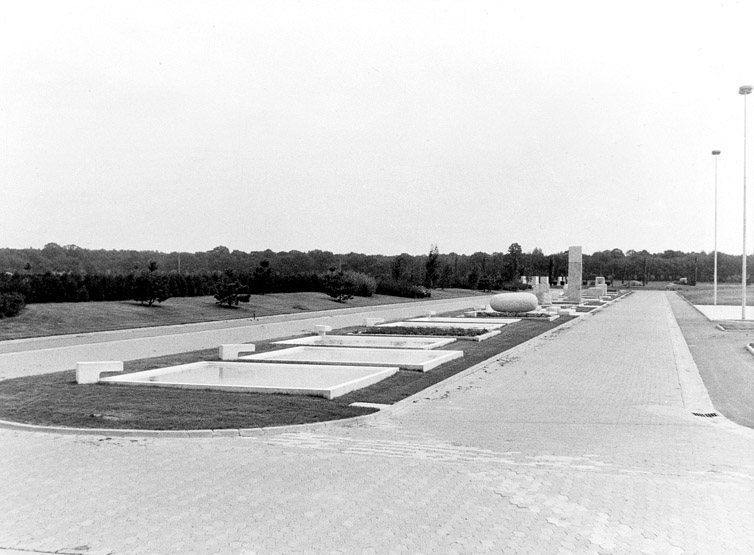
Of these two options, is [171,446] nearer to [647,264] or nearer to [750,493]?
[750,493]

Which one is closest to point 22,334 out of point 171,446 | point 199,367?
point 199,367

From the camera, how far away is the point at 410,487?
595cm

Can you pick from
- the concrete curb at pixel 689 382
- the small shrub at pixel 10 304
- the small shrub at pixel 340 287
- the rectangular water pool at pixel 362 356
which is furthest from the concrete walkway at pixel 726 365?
the small shrub at pixel 340 287

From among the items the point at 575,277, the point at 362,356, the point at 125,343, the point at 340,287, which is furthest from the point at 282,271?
the point at 362,356

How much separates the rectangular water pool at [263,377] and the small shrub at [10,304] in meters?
12.6

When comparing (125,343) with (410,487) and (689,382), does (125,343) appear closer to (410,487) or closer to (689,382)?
(689,382)

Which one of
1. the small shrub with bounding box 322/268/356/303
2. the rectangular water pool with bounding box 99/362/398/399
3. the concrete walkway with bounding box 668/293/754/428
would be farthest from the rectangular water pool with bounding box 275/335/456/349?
the small shrub with bounding box 322/268/356/303

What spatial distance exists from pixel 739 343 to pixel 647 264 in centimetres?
10073

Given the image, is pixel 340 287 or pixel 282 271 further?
pixel 282 271

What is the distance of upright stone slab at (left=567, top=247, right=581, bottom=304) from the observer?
44.5m

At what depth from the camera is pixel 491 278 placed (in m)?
72.6

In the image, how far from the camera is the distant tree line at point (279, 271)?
30281 mm

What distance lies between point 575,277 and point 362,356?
104ft

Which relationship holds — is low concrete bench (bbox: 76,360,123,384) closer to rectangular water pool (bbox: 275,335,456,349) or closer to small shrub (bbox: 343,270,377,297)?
rectangular water pool (bbox: 275,335,456,349)
